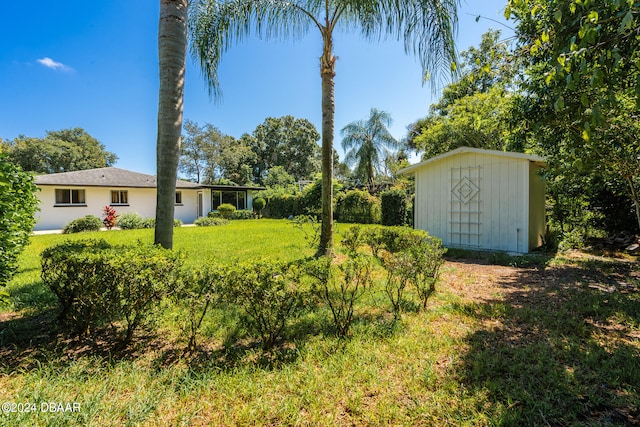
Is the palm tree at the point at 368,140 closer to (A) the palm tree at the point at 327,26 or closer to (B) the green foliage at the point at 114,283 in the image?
(A) the palm tree at the point at 327,26

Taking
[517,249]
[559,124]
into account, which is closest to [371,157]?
[517,249]

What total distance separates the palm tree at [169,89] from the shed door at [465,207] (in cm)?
898

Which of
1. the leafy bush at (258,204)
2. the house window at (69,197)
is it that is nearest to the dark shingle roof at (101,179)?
the house window at (69,197)

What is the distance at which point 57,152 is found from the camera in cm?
3378

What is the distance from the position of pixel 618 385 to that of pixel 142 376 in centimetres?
410

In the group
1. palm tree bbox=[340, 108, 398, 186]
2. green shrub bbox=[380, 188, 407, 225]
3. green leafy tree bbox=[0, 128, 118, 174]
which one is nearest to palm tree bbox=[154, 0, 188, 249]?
green shrub bbox=[380, 188, 407, 225]

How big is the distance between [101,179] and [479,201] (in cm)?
2239

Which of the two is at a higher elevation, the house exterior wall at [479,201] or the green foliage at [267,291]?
the house exterior wall at [479,201]

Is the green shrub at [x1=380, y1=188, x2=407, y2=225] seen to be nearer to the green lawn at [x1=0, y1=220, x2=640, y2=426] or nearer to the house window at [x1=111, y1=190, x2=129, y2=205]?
the green lawn at [x1=0, y1=220, x2=640, y2=426]

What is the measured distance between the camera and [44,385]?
233 cm

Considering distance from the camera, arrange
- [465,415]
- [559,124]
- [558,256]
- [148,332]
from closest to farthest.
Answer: [465,415] < [148,332] < [559,124] < [558,256]

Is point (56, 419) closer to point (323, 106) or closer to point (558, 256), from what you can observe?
point (323, 106)

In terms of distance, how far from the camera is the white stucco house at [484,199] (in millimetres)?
8508

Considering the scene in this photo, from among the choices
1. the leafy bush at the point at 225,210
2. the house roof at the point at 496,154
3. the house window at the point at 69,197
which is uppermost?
the house roof at the point at 496,154
